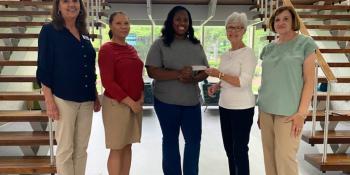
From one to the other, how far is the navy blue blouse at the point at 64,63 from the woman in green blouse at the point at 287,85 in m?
1.21

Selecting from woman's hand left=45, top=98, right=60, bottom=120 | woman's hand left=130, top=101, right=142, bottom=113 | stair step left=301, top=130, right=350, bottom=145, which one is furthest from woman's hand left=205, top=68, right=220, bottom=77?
stair step left=301, top=130, right=350, bottom=145

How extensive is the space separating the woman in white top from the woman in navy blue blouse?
0.87 meters

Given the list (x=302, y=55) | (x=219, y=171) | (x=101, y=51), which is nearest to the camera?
(x=302, y=55)

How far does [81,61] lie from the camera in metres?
2.13

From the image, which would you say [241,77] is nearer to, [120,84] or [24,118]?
[120,84]

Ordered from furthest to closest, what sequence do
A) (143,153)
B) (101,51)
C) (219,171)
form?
1. (143,153)
2. (219,171)
3. (101,51)

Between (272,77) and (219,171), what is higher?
(272,77)

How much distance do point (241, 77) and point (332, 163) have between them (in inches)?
50.9

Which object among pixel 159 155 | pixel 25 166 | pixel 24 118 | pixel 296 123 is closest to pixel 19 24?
pixel 24 118

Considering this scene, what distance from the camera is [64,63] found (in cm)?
207

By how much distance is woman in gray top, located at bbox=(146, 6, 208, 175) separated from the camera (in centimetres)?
237

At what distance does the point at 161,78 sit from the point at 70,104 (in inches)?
25.6

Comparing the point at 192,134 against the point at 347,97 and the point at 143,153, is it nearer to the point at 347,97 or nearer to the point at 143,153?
the point at 143,153

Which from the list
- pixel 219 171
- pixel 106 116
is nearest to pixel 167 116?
pixel 106 116
